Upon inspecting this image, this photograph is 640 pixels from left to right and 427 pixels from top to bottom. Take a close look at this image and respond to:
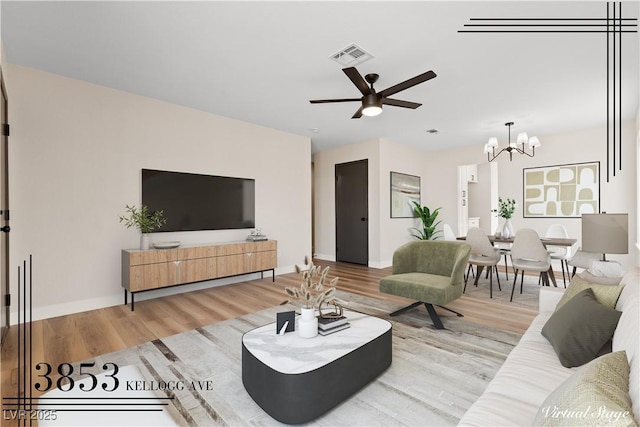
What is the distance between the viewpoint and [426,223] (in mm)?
6645

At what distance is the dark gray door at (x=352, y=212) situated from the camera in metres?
6.22

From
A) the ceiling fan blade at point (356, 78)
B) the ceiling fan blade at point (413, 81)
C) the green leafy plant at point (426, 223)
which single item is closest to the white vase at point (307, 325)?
the ceiling fan blade at point (356, 78)

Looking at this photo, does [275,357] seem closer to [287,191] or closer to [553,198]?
[287,191]

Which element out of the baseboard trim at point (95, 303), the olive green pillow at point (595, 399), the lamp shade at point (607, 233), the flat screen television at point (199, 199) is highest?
A: the flat screen television at point (199, 199)

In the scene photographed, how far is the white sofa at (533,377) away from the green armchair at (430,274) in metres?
1.04

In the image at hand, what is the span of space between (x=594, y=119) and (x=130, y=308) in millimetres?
6922

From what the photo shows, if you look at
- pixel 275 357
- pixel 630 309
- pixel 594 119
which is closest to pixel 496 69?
pixel 630 309

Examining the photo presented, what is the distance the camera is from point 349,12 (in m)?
2.21

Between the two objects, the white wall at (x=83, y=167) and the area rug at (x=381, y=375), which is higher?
the white wall at (x=83, y=167)

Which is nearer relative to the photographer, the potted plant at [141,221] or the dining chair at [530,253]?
the potted plant at [141,221]

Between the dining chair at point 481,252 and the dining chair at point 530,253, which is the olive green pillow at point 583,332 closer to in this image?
the dining chair at point 530,253

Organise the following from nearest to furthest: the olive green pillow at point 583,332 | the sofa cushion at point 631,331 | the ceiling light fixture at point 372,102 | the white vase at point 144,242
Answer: the sofa cushion at point 631,331
the olive green pillow at point 583,332
the ceiling light fixture at point 372,102
the white vase at point 144,242

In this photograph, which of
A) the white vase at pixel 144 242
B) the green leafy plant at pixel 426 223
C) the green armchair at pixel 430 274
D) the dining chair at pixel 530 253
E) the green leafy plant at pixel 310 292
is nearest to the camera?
the green leafy plant at pixel 310 292

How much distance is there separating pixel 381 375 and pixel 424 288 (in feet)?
3.41
